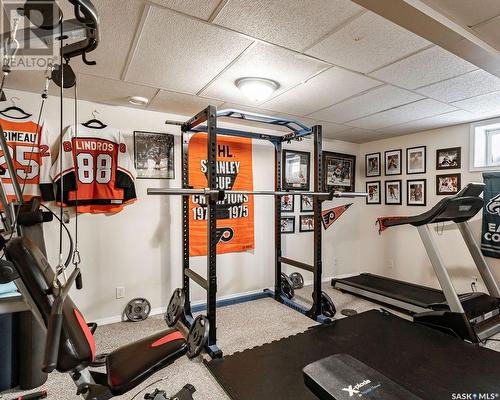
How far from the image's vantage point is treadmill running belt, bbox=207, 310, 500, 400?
5.68 feet

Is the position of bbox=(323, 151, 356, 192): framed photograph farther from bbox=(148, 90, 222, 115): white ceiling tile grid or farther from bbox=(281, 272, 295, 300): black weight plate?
bbox=(148, 90, 222, 115): white ceiling tile grid

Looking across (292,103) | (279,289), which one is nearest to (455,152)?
(292,103)

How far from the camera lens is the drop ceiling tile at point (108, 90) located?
219cm

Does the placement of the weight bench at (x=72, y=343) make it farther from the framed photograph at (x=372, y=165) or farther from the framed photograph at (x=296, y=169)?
the framed photograph at (x=372, y=165)

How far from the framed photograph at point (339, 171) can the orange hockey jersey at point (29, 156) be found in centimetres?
347

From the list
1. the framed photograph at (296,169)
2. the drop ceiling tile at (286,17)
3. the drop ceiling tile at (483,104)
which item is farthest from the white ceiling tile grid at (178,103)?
the drop ceiling tile at (483,104)

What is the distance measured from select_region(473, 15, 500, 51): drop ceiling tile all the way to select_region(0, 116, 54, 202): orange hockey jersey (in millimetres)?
3196

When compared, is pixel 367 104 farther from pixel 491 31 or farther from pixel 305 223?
pixel 305 223

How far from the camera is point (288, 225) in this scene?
12.7 feet

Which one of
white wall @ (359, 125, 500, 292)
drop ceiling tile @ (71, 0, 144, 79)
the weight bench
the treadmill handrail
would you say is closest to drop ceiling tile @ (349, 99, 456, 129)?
white wall @ (359, 125, 500, 292)

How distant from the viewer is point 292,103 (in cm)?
276

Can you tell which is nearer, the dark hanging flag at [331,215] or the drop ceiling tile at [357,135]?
the drop ceiling tile at [357,135]

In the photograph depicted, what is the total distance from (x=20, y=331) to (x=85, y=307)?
2.86ft

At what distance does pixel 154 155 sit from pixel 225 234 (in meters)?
1.23
